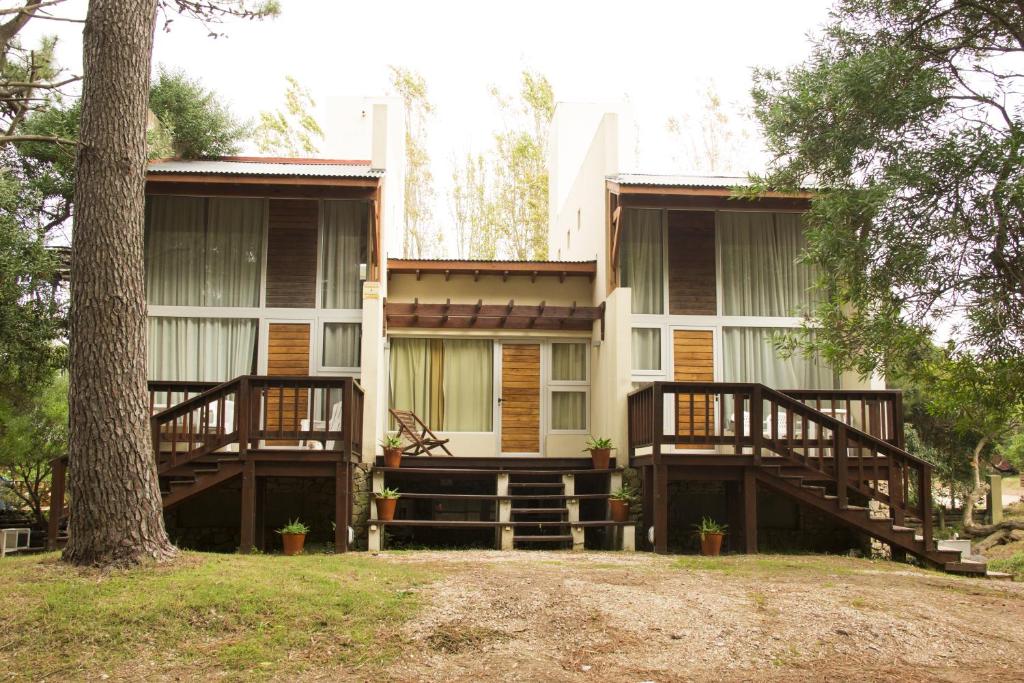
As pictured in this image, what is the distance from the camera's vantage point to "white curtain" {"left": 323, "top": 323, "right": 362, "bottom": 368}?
40.9 feet

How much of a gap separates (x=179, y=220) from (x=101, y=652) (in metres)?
7.87

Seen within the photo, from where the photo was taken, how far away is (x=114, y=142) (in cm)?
752

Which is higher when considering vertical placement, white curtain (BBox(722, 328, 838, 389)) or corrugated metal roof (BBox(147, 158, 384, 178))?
corrugated metal roof (BBox(147, 158, 384, 178))

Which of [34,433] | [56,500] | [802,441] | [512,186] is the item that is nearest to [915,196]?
[802,441]

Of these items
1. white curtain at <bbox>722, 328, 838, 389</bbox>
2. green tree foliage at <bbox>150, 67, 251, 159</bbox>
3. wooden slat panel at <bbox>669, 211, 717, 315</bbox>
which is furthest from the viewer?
green tree foliage at <bbox>150, 67, 251, 159</bbox>

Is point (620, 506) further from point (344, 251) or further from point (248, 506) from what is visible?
point (344, 251)

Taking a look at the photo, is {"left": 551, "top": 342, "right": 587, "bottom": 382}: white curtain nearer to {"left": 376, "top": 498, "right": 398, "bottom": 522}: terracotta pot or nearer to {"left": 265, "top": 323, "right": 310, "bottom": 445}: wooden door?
{"left": 265, "top": 323, "right": 310, "bottom": 445}: wooden door

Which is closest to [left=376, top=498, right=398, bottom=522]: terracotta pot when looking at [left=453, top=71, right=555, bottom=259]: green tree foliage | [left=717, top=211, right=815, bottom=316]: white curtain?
[left=717, top=211, right=815, bottom=316]: white curtain

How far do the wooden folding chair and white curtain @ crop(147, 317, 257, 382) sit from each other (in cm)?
214

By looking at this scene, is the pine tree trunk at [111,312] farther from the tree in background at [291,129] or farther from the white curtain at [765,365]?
the tree in background at [291,129]

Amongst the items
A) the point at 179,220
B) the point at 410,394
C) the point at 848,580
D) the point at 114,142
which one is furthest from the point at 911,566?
the point at 179,220

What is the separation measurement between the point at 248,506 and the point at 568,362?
5.41 m

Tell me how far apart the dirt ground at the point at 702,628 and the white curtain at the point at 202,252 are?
5859mm

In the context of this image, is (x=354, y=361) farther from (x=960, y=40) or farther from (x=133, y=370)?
(x=960, y=40)
